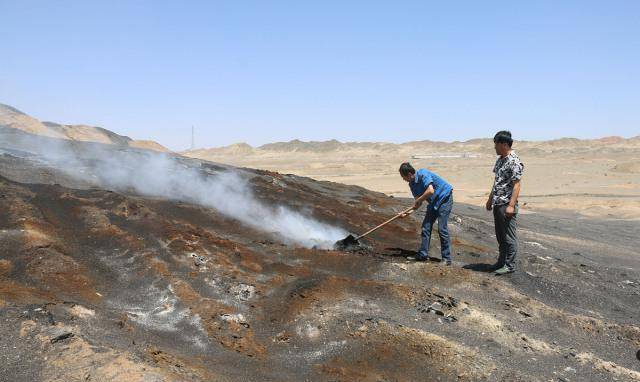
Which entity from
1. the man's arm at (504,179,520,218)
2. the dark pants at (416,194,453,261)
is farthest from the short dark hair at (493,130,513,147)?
the dark pants at (416,194,453,261)

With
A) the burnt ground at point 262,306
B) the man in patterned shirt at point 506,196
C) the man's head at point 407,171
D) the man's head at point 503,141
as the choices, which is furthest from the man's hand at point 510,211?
the man's head at point 407,171

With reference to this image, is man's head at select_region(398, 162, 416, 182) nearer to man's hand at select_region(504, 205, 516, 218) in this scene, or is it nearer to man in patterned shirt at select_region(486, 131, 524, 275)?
man in patterned shirt at select_region(486, 131, 524, 275)

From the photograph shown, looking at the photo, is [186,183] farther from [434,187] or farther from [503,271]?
[503,271]

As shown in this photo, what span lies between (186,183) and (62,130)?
29.4 m

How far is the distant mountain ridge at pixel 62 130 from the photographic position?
31.0 meters

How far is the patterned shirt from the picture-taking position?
574cm

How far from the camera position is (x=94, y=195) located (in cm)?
773

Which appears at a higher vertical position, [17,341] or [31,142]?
[31,142]

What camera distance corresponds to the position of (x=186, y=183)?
965 centimetres

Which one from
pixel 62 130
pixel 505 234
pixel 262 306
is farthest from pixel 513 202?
pixel 62 130

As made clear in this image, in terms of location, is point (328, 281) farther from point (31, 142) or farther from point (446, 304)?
point (31, 142)

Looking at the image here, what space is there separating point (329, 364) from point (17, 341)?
2.25m

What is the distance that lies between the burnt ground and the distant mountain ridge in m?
25.6

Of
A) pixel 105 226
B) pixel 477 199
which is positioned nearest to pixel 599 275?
pixel 105 226
